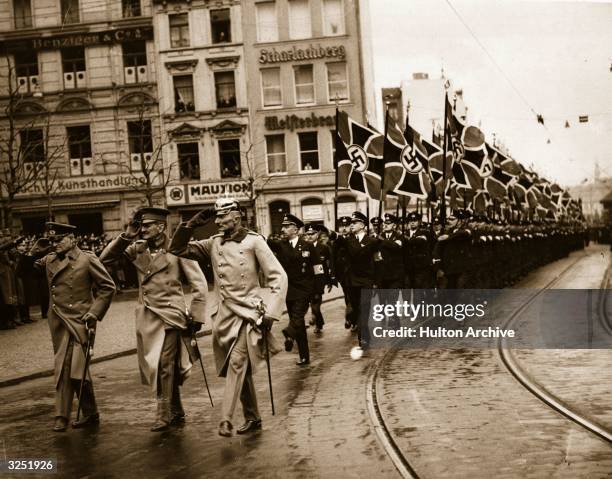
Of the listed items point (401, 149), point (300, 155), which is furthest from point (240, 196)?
point (401, 149)

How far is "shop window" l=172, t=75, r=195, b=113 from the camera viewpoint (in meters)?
35.1

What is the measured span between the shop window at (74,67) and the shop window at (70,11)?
3.48ft

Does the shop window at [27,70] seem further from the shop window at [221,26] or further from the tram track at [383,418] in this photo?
the tram track at [383,418]

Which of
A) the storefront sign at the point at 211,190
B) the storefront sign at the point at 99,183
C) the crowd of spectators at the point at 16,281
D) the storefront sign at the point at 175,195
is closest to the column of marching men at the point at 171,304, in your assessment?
the crowd of spectators at the point at 16,281

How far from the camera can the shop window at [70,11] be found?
26234 millimetres

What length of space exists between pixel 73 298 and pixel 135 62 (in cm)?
2755

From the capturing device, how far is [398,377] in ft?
28.5

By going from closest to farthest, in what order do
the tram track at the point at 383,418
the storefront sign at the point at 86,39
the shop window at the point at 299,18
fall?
the tram track at the point at 383,418 → the storefront sign at the point at 86,39 → the shop window at the point at 299,18

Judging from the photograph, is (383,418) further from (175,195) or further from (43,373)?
(175,195)

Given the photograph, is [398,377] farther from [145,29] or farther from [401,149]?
[145,29]

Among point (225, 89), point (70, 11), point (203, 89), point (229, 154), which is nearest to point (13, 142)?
point (70, 11)

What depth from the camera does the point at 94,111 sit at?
32406 mm

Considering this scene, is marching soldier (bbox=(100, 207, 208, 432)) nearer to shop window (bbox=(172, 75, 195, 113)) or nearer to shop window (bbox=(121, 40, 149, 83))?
shop window (bbox=(121, 40, 149, 83))

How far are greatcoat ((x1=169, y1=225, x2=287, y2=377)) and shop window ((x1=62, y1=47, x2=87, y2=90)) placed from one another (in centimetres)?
2393
